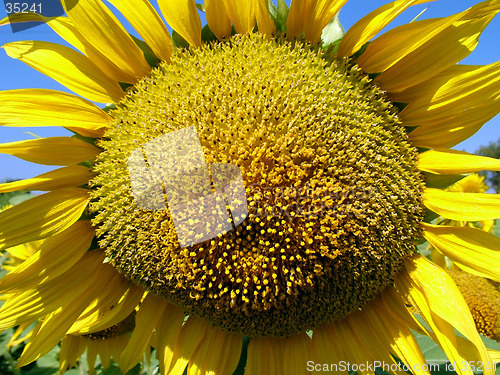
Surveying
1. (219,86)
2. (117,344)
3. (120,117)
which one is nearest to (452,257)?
(219,86)

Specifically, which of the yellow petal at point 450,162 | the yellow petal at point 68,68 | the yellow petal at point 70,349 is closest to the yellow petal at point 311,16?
the yellow petal at point 450,162

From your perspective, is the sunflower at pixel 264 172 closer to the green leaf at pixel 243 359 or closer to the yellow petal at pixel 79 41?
the yellow petal at pixel 79 41

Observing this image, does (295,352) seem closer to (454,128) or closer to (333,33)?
(454,128)

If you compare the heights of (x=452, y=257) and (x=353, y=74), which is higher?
(x=353, y=74)

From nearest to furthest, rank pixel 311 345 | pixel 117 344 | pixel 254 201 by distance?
pixel 254 201
pixel 311 345
pixel 117 344

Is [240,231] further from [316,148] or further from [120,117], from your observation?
[120,117]

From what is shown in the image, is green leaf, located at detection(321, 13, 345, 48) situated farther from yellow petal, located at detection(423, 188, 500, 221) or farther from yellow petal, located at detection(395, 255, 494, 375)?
yellow petal, located at detection(395, 255, 494, 375)

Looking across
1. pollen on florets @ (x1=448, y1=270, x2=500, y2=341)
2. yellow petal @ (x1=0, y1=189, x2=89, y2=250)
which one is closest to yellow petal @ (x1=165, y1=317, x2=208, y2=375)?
yellow petal @ (x1=0, y1=189, x2=89, y2=250)
